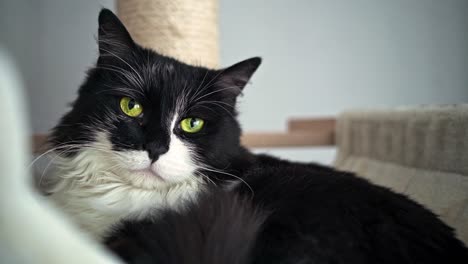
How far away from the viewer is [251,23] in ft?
9.51

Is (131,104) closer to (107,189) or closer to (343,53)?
(107,189)

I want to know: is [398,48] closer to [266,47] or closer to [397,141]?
[266,47]

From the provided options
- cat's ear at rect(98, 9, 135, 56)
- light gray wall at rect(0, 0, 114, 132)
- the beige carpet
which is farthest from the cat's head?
light gray wall at rect(0, 0, 114, 132)

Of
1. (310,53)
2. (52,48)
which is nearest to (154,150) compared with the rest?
(52,48)

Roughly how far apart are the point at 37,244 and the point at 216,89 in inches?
31.5

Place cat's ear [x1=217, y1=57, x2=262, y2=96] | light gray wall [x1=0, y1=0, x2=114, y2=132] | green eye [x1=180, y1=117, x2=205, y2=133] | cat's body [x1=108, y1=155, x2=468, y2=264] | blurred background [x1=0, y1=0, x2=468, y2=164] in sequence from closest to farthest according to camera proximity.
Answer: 1. cat's body [x1=108, y1=155, x2=468, y2=264]
2. green eye [x1=180, y1=117, x2=205, y2=133]
3. cat's ear [x1=217, y1=57, x2=262, y2=96]
4. light gray wall [x1=0, y1=0, x2=114, y2=132]
5. blurred background [x1=0, y1=0, x2=468, y2=164]

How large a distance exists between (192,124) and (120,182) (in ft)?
0.81

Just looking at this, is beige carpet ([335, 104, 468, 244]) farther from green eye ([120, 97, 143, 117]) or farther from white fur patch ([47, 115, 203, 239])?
green eye ([120, 97, 143, 117])

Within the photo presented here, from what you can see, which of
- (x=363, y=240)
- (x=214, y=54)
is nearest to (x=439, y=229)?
(x=363, y=240)

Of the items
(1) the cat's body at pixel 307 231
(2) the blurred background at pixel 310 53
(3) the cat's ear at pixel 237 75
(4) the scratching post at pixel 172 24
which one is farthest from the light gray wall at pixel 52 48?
(1) the cat's body at pixel 307 231

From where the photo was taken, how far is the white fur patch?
87 cm

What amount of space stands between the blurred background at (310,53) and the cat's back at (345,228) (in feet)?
6.41

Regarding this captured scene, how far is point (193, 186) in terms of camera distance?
93 cm

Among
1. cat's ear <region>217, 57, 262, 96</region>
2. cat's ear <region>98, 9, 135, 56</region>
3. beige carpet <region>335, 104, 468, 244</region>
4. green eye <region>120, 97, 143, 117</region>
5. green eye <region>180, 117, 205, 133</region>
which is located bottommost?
beige carpet <region>335, 104, 468, 244</region>
